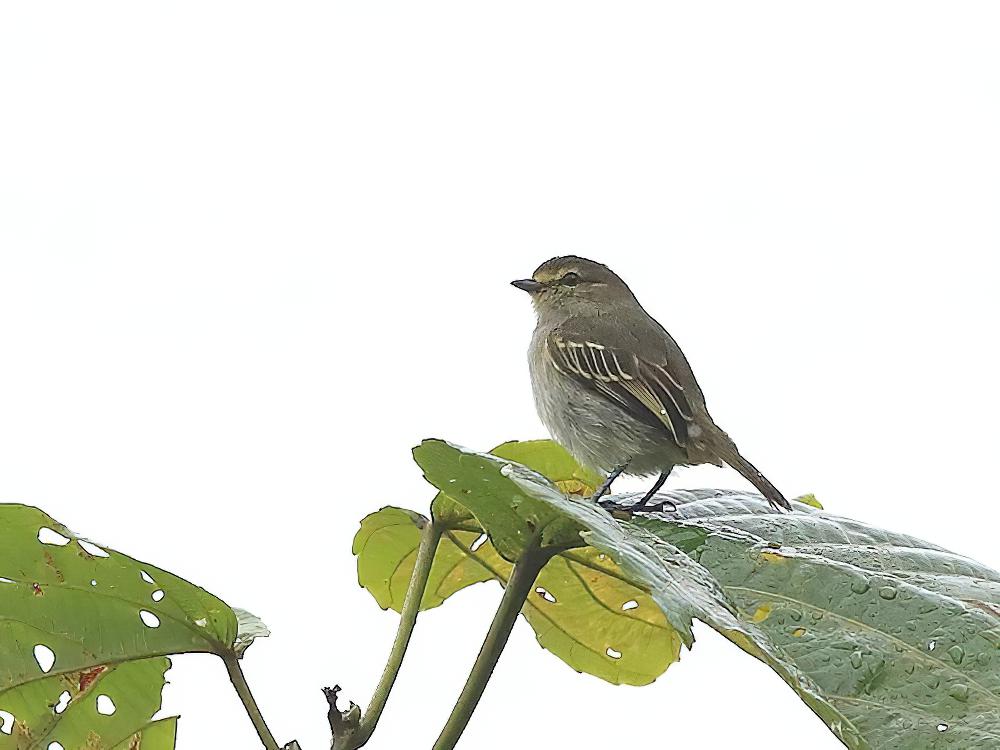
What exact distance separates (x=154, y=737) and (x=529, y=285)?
166 centimetres

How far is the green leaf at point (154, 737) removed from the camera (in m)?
1.32

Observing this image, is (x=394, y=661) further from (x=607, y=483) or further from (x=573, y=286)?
(x=573, y=286)

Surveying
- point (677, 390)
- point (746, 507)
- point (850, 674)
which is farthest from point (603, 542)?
point (677, 390)

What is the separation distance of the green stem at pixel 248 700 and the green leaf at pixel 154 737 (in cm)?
21

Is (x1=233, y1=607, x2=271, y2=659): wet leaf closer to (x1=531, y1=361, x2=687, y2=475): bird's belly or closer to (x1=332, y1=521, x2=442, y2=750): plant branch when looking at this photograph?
(x1=332, y1=521, x2=442, y2=750): plant branch

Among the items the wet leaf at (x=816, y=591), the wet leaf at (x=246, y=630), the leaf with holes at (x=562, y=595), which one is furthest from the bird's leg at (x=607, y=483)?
the wet leaf at (x=246, y=630)

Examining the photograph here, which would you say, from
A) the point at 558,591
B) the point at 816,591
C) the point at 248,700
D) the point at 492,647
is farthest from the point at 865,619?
the point at 558,591

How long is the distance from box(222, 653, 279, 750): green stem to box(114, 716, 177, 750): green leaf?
0.21m

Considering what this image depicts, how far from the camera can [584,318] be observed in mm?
2480

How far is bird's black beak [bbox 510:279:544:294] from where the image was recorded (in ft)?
9.24

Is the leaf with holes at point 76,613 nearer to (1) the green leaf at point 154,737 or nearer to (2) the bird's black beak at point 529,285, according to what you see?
(1) the green leaf at point 154,737

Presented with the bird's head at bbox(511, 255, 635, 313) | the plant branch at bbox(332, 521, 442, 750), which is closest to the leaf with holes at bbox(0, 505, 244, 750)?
the plant branch at bbox(332, 521, 442, 750)

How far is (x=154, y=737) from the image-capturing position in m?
1.33

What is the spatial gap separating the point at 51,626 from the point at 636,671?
834 mm
